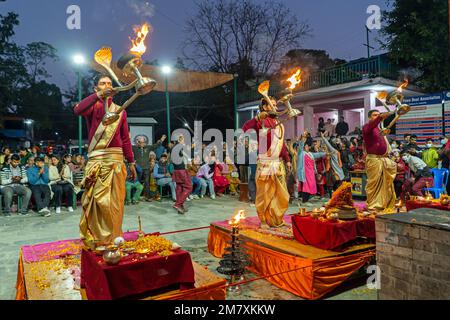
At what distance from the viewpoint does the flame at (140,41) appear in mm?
3730

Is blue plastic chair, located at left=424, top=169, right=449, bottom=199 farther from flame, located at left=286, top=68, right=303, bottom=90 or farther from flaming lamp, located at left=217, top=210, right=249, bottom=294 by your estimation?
flaming lamp, located at left=217, top=210, right=249, bottom=294

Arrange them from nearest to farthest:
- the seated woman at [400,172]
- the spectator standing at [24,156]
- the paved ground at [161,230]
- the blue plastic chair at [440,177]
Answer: the paved ground at [161,230], the blue plastic chair at [440,177], the seated woman at [400,172], the spectator standing at [24,156]

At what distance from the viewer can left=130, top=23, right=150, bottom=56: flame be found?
3730 mm

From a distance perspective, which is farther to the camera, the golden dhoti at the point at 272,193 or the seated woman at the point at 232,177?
the seated woman at the point at 232,177

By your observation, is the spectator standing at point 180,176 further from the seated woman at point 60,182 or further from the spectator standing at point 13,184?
the spectator standing at point 13,184

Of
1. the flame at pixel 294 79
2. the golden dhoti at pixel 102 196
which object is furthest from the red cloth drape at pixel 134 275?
the flame at pixel 294 79

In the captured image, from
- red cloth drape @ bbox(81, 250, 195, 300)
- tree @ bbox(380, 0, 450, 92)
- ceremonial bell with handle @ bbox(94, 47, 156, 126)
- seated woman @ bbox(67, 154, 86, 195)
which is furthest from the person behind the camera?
tree @ bbox(380, 0, 450, 92)

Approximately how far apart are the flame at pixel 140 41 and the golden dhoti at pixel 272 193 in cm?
271

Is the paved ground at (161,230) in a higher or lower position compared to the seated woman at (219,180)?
lower

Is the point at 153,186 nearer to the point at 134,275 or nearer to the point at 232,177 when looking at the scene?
the point at 232,177

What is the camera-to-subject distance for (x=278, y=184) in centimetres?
555

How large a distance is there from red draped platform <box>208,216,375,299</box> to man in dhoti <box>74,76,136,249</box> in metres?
1.89

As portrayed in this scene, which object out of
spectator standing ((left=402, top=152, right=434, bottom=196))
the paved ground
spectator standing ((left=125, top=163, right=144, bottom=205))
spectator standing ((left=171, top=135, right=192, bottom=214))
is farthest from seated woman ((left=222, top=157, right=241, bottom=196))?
spectator standing ((left=402, top=152, right=434, bottom=196))

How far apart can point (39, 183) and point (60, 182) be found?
48 cm
